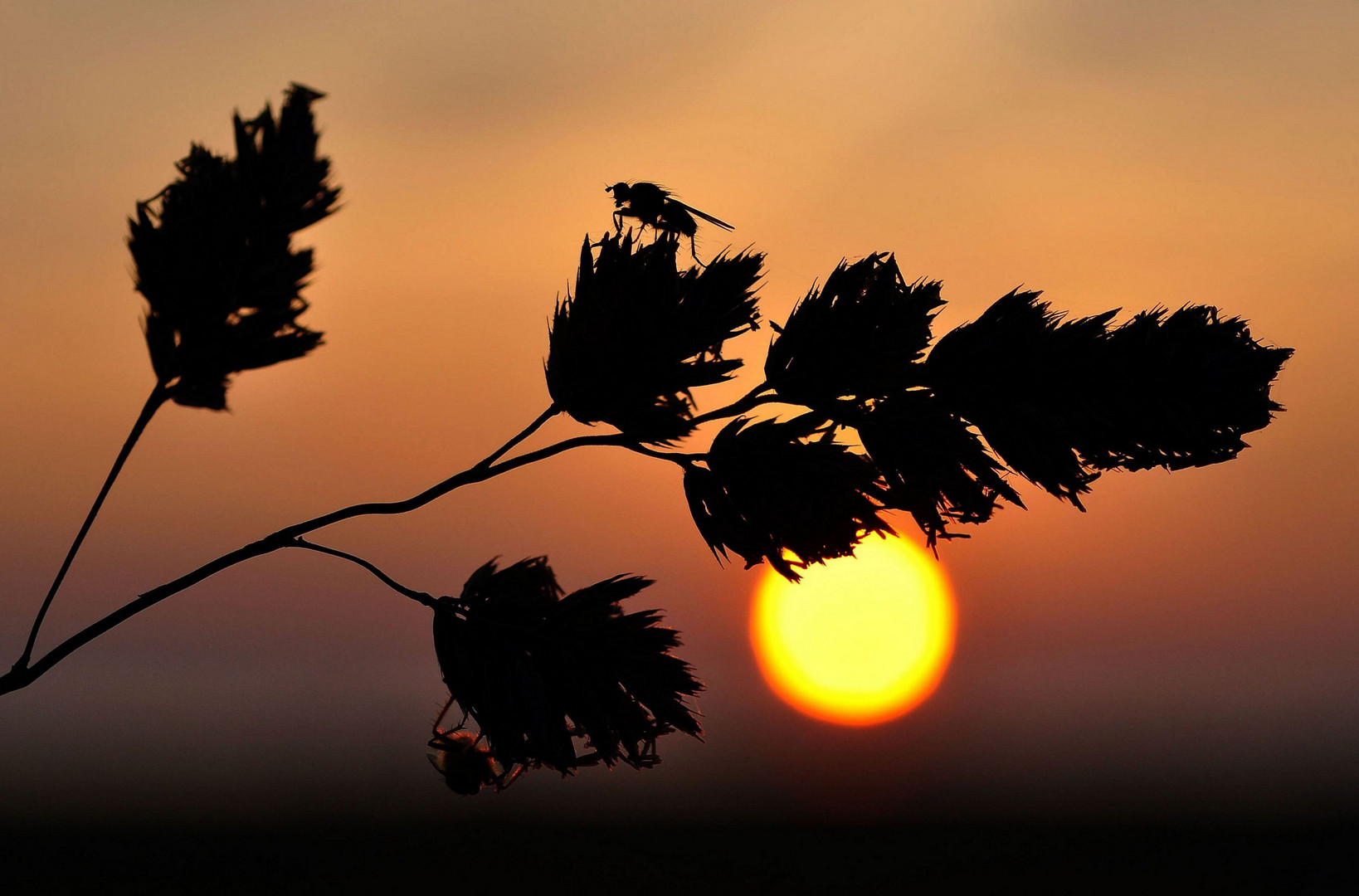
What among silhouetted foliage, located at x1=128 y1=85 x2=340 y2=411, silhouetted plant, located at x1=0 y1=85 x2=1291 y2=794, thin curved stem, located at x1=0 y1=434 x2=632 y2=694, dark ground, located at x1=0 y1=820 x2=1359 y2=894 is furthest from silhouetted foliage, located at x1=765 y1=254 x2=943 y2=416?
dark ground, located at x1=0 y1=820 x2=1359 y2=894

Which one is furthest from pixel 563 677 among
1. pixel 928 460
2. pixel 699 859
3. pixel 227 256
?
pixel 699 859

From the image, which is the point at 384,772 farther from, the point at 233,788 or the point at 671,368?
the point at 671,368

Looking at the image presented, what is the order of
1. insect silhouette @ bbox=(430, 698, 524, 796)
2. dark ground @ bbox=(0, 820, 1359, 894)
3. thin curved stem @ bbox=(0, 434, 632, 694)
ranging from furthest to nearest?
dark ground @ bbox=(0, 820, 1359, 894)
insect silhouette @ bbox=(430, 698, 524, 796)
thin curved stem @ bbox=(0, 434, 632, 694)

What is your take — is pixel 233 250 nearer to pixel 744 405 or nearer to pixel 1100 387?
pixel 744 405

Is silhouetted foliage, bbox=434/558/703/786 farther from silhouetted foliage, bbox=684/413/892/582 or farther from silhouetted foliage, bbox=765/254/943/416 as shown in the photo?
silhouetted foliage, bbox=765/254/943/416

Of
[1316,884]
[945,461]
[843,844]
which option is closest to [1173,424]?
[945,461]
